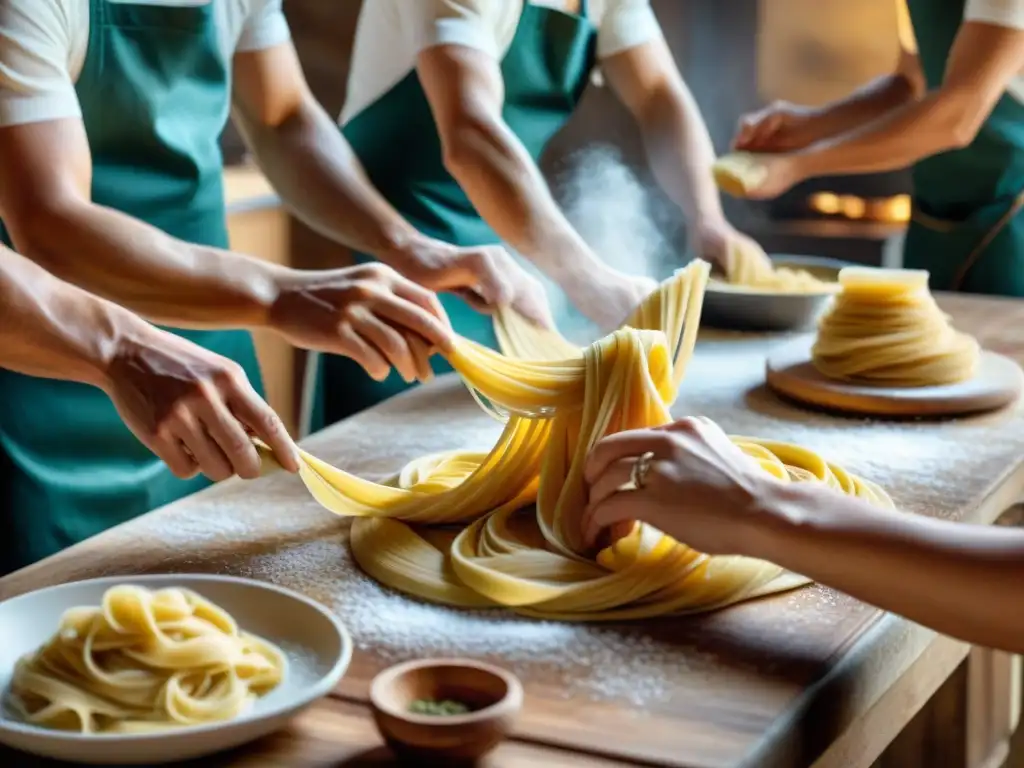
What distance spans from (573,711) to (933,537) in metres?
0.45

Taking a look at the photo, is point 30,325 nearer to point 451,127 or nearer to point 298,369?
point 451,127

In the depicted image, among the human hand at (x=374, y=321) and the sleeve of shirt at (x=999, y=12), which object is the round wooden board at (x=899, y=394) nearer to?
the human hand at (x=374, y=321)

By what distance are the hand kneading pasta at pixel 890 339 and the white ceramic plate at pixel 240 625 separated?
4.70 feet

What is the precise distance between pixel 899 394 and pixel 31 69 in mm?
1633

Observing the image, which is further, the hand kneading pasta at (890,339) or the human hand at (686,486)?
the hand kneading pasta at (890,339)

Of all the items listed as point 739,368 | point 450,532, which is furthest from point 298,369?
point 450,532

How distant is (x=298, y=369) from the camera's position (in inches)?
187

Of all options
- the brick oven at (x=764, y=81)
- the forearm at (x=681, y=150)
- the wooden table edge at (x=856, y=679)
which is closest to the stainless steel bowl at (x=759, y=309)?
the forearm at (x=681, y=150)

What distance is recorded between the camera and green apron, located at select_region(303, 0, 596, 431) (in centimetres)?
328

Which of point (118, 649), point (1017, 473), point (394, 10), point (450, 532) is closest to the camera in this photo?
point (118, 649)

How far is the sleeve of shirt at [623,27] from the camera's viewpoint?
3430 mm

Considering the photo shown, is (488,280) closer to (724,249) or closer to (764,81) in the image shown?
(724,249)

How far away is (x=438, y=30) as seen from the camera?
2900mm

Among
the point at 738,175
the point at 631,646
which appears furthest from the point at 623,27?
the point at 631,646
